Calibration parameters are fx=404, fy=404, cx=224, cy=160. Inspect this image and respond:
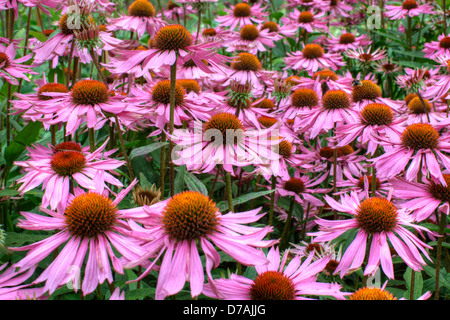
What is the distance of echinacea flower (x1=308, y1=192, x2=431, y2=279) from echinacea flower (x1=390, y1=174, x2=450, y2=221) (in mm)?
30

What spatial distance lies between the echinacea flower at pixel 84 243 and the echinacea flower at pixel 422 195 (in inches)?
27.6

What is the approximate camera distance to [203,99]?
1451 millimetres

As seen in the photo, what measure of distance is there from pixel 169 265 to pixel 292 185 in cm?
95

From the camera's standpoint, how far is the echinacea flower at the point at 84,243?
723mm

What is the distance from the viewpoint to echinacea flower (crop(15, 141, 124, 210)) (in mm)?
971

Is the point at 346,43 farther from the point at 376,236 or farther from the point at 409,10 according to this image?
the point at 376,236

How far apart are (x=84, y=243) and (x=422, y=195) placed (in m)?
0.85

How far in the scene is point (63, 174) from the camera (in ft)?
3.42

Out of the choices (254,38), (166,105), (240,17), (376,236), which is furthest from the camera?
(240,17)

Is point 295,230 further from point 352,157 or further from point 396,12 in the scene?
point 396,12

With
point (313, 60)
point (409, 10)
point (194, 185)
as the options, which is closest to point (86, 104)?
point (194, 185)

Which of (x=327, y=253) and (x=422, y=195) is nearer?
(x=422, y=195)

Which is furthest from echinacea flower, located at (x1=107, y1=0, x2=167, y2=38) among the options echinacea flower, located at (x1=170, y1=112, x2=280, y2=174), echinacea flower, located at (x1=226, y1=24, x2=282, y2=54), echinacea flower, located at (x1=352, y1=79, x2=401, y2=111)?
echinacea flower, located at (x1=170, y1=112, x2=280, y2=174)

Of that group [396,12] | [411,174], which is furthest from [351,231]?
[396,12]
